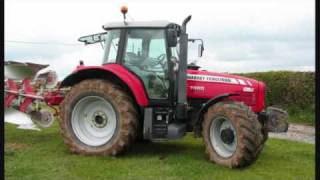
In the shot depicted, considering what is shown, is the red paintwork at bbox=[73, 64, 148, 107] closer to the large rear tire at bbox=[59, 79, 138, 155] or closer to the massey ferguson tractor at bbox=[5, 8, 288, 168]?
the massey ferguson tractor at bbox=[5, 8, 288, 168]

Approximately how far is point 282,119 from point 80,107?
10.3 feet

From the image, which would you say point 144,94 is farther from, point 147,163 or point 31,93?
point 31,93

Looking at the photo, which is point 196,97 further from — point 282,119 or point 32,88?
point 32,88

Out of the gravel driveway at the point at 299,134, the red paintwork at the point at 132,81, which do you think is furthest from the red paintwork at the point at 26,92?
the gravel driveway at the point at 299,134

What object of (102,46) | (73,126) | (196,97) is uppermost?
(102,46)

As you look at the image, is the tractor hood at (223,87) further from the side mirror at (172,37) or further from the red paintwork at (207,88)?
the side mirror at (172,37)

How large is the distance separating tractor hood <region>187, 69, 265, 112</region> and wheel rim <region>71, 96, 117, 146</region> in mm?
1311

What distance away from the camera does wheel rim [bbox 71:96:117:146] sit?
817 centimetres

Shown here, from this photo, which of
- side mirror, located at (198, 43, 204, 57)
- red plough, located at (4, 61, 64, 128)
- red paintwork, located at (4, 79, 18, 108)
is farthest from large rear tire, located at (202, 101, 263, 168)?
red paintwork, located at (4, 79, 18, 108)

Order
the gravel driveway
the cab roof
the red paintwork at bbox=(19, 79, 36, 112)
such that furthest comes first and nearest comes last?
the gravel driveway < the red paintwork at bbox=(19, 79, 36, 112) < the cab roof

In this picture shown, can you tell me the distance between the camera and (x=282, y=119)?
796cm

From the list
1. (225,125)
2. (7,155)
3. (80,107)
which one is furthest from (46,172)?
(225,125)

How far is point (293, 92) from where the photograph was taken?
15.9 metres

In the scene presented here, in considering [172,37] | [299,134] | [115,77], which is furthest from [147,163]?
[299,134]
